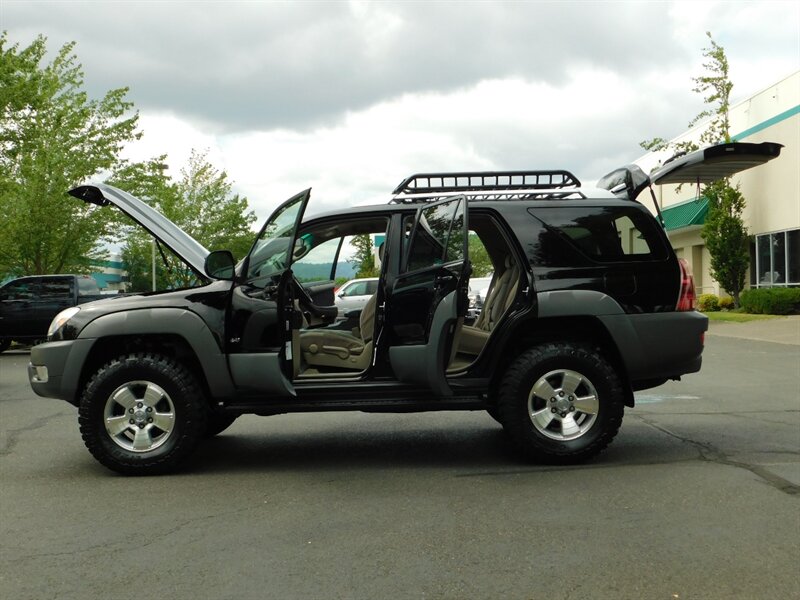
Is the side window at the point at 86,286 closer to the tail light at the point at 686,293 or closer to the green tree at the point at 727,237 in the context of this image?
the tail light at the point at 686,293

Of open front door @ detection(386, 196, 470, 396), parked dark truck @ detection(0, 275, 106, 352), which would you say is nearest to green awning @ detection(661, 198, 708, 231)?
parked dark truck @ detection(0, 275, 106, 352)

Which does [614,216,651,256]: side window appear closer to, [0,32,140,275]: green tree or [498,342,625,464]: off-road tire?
[498,342,625,464]: off-road tire

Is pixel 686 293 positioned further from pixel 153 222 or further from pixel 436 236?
pixel 153 222

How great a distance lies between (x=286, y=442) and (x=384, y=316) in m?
1.94

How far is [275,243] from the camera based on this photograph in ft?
20.0

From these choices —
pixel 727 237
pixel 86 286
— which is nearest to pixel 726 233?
pixel 727 237

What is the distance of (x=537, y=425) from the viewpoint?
6016 millimetres

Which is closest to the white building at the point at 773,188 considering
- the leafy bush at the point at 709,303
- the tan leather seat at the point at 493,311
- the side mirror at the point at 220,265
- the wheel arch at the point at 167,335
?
the leafy bush at the point at 709,303

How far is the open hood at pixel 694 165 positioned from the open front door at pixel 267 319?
8.66 feet

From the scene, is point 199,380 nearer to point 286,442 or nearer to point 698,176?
point 286,442

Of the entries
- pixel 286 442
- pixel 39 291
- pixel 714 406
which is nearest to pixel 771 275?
pixel 714 406

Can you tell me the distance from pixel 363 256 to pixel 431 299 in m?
2.16

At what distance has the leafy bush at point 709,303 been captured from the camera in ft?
95.2

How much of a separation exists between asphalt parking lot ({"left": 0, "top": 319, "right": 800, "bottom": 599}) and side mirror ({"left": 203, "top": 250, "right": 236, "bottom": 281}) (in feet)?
4.76
